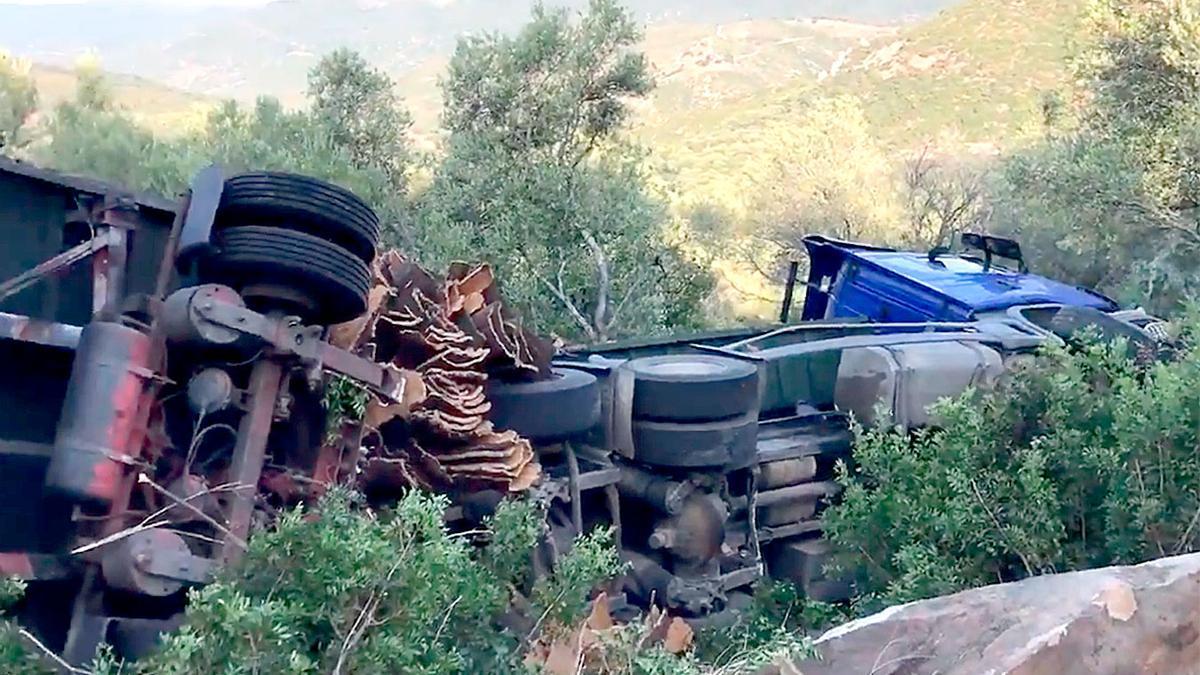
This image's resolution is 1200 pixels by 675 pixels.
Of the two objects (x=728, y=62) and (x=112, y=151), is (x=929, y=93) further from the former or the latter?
(x=112, y=151)

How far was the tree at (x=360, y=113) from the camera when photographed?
569 inches

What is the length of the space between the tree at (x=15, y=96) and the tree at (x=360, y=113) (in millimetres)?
7428

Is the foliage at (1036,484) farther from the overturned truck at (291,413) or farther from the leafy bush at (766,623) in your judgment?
the overturned truck at (291,413)

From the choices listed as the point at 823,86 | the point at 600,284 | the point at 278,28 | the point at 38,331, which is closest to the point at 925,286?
the point at 600,284

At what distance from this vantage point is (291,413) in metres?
4.43

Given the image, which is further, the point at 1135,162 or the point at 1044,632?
the point at 1135,162

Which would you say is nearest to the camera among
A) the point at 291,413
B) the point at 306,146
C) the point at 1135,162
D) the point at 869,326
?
the point at 291,413

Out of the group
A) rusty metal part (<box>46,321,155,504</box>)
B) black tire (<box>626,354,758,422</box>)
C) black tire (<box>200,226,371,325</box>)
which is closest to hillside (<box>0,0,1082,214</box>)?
black tire (<box>626,354,758,422</box>)

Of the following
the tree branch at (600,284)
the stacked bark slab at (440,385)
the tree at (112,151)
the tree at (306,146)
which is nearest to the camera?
the stacked bark slab at (440,385)

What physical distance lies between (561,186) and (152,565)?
857 cm

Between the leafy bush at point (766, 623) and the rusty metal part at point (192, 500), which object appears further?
the leafy bush at point (766, 623)

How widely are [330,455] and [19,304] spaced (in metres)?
1.15

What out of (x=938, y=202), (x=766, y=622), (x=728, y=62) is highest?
(x=728, y=62)

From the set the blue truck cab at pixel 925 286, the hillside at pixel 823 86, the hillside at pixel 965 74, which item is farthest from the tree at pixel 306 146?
the hillside at pixel 965 74
